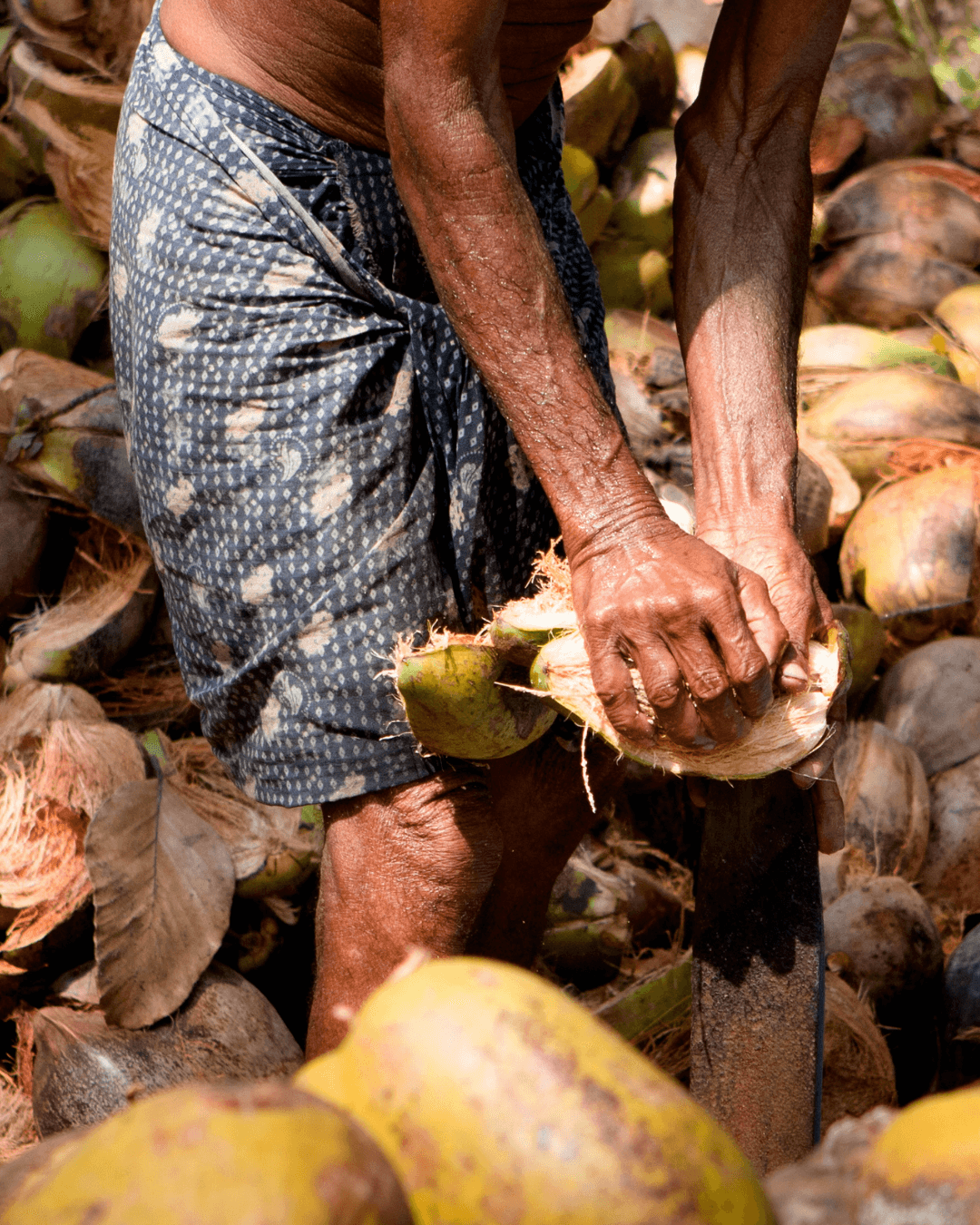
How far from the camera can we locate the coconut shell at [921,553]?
3.15 m

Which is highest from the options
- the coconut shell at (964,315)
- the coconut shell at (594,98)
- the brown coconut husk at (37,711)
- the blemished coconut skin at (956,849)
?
the coconut shell at (594,98)

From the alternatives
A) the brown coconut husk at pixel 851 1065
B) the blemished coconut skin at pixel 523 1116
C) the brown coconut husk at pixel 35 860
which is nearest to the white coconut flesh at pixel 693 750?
the blemished coconut skin at pixel 523 1116

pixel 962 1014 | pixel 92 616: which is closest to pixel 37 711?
pixel 92 616

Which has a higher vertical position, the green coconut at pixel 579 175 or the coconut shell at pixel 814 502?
the green coconut at pixel 579 175

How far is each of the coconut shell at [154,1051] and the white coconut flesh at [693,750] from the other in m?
1.08

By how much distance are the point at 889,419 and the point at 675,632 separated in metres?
Result: 2.57

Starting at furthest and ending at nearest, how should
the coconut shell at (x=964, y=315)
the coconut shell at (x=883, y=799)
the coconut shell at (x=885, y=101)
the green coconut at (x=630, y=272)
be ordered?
the coconut shell at (x=885, y=101) < the coconut shell at (x=964, y=315) < the green coconut at (x=630, y=272) < the coconut shell at (x=883, y=799)

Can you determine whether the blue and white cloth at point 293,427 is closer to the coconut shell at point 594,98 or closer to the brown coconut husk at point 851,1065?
the brown coconut husk at point 851,1065

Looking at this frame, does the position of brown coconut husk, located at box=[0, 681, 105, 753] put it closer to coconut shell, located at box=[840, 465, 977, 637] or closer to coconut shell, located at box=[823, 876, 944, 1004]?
coconut shell, located at box=[823, 876, 944, 1004]

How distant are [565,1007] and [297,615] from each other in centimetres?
99

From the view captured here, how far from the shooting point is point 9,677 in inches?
98.4

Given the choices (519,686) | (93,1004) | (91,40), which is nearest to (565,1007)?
(519,686)

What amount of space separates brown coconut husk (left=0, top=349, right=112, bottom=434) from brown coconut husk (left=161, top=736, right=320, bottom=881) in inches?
29.6

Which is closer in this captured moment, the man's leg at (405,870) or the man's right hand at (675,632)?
the man's right hand at (675,632)
